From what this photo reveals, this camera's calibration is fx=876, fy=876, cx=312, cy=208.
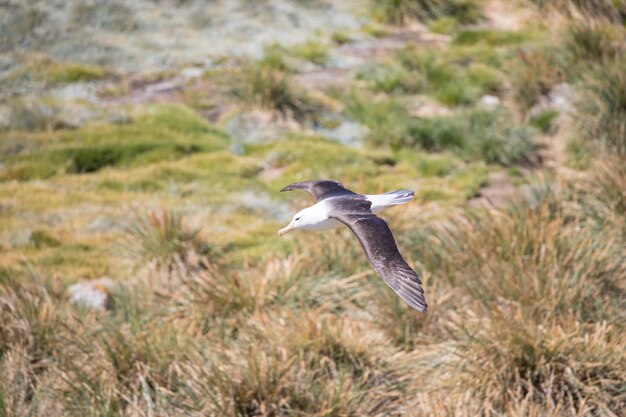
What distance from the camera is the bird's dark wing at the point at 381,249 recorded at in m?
3.70

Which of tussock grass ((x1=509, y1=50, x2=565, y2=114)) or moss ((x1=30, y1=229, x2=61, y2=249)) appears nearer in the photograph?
moss ((x1=30, y1=229, x2=61, y2=249))

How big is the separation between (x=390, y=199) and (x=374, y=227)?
0.61ft

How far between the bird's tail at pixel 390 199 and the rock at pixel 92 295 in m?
4.36

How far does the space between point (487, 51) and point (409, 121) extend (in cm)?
296

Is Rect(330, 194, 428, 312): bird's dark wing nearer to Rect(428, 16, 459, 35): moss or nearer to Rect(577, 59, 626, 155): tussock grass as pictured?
Rect(577, 59, 626, 155): tussock grass

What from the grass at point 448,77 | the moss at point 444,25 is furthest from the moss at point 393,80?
the moss at point 444,25

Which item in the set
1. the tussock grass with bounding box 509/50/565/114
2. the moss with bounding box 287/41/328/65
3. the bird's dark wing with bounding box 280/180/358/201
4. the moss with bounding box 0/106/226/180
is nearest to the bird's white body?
the bird's dark wing with bounding box 280/180/358/201

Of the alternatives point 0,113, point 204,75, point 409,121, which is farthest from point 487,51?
point 0,113

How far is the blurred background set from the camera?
20.3 feet

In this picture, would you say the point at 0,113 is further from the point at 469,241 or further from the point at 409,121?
the point at 469,241

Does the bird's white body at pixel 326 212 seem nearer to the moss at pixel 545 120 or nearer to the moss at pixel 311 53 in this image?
the moss at pixel 545 120

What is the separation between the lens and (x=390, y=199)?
4148mm

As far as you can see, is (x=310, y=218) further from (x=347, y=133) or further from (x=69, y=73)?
(x=69, y=73)

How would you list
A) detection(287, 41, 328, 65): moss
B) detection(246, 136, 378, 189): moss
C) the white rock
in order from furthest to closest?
detection(287, 41, 328, 65): moss → the white rock → detection(246, 136, 378, 189): moss
